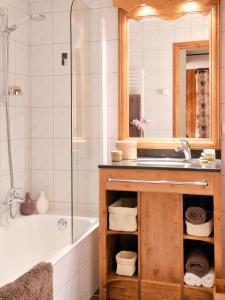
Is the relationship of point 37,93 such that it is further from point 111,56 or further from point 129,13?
point 129,13

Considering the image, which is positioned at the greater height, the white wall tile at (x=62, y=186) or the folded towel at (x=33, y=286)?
the white wall tile at (x=62, y=186)

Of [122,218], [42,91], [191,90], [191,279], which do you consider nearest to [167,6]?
[191,90]

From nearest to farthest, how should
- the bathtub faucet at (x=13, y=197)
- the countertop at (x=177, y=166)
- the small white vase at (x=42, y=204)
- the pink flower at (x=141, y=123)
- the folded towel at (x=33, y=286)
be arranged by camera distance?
the folded towel at (x=33, y=286) < the countertop at (x=177, y=166) < the bathtub faucet at (x=13, y=197) < the pink flower at (x=141, y=123) < the small white vase at (x=42, y=204)

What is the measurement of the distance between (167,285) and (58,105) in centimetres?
161

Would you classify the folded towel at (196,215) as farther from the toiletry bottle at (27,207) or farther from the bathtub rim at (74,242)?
the toiletry bottle at (27,207)

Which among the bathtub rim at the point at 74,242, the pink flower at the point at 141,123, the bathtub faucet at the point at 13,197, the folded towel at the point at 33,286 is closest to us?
the folded towel at the point at 33,286

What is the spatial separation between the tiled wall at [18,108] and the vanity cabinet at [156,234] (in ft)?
2.61

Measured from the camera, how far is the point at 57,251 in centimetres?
276

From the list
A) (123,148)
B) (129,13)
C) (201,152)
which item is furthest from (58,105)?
(201,152)

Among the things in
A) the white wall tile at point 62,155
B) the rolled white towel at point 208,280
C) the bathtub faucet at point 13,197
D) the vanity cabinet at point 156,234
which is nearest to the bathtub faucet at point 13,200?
the bathtub faucet at point 13,197

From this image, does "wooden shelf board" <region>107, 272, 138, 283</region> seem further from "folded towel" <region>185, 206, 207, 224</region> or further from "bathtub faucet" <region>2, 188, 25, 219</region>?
"bathtub faucet" <region>2, 188, 25, 219</region>

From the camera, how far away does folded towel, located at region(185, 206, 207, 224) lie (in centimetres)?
237

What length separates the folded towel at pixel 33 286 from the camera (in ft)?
5.20

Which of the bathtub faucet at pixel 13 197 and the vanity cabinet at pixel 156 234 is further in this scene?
the bathtub faucet at pixel 13 197
